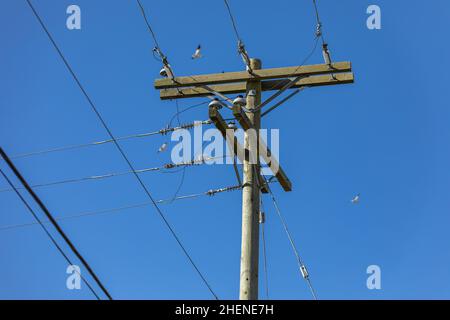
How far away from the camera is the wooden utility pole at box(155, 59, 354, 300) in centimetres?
1264

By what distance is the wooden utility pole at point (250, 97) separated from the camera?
12641 mm

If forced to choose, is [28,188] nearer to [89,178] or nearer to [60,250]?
[60,250]

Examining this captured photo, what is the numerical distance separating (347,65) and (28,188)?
577 cm

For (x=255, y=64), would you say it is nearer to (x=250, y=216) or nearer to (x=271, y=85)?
(x=271, y=85)

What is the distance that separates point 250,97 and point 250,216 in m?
1.95

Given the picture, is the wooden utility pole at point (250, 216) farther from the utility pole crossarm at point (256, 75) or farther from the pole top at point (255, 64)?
the pole top at point (255, 64)

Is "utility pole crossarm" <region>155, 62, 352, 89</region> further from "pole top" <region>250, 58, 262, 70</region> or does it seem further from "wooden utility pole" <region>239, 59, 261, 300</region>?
"wooden utility pole" <region>239, 59, 261, 300</region>

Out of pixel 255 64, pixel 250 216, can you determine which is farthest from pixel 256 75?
pixel 250 216

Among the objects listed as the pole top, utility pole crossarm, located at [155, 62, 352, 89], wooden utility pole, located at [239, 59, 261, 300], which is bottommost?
wooden utility pole, located at [239, 59, 261, 300]

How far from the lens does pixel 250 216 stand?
1286cm

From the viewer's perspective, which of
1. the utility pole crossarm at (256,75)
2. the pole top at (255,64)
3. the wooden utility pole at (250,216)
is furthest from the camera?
the pole top at (255,64)
